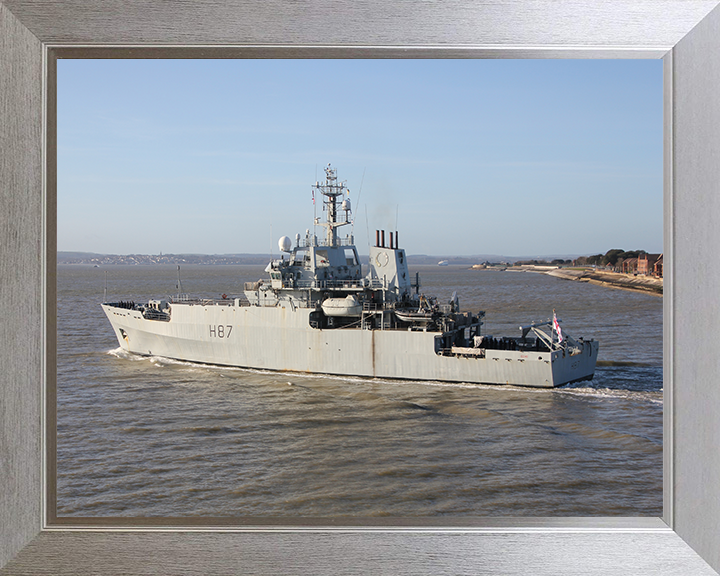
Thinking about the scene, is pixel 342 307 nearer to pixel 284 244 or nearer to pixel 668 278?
pixel 284 244

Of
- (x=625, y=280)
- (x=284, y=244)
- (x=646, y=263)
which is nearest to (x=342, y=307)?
(x=284, y=244)

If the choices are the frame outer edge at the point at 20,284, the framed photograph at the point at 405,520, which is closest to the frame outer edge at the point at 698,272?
the framed photograph at the point at 405,520

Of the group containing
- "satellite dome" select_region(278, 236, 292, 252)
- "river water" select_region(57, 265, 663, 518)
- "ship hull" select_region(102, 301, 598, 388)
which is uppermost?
"satellite dome" select_region(278, 236, 292, 252)

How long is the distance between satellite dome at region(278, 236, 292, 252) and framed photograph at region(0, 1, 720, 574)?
13.9m

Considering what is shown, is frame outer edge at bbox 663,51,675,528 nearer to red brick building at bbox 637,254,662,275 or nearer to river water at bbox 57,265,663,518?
river water at bbox 57,265,663,518

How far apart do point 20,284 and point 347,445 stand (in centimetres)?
739

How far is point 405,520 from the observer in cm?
271

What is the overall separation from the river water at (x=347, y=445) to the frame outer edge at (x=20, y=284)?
4.88ft

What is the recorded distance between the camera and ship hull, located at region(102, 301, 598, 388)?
13.2 metres

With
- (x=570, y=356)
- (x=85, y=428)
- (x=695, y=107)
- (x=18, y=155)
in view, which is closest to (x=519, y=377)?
(x=570, y=356)

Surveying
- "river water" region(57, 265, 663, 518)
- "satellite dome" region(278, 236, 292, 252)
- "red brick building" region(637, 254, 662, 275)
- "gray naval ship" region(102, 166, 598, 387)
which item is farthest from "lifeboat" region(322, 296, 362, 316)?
"red brick building" region(637, 254, 662, 275)

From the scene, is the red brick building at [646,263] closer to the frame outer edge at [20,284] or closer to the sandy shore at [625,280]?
the sandy shore at [625,280]

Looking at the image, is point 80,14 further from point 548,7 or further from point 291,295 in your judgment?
point 291,295

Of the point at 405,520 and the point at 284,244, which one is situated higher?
the point at 284,244
